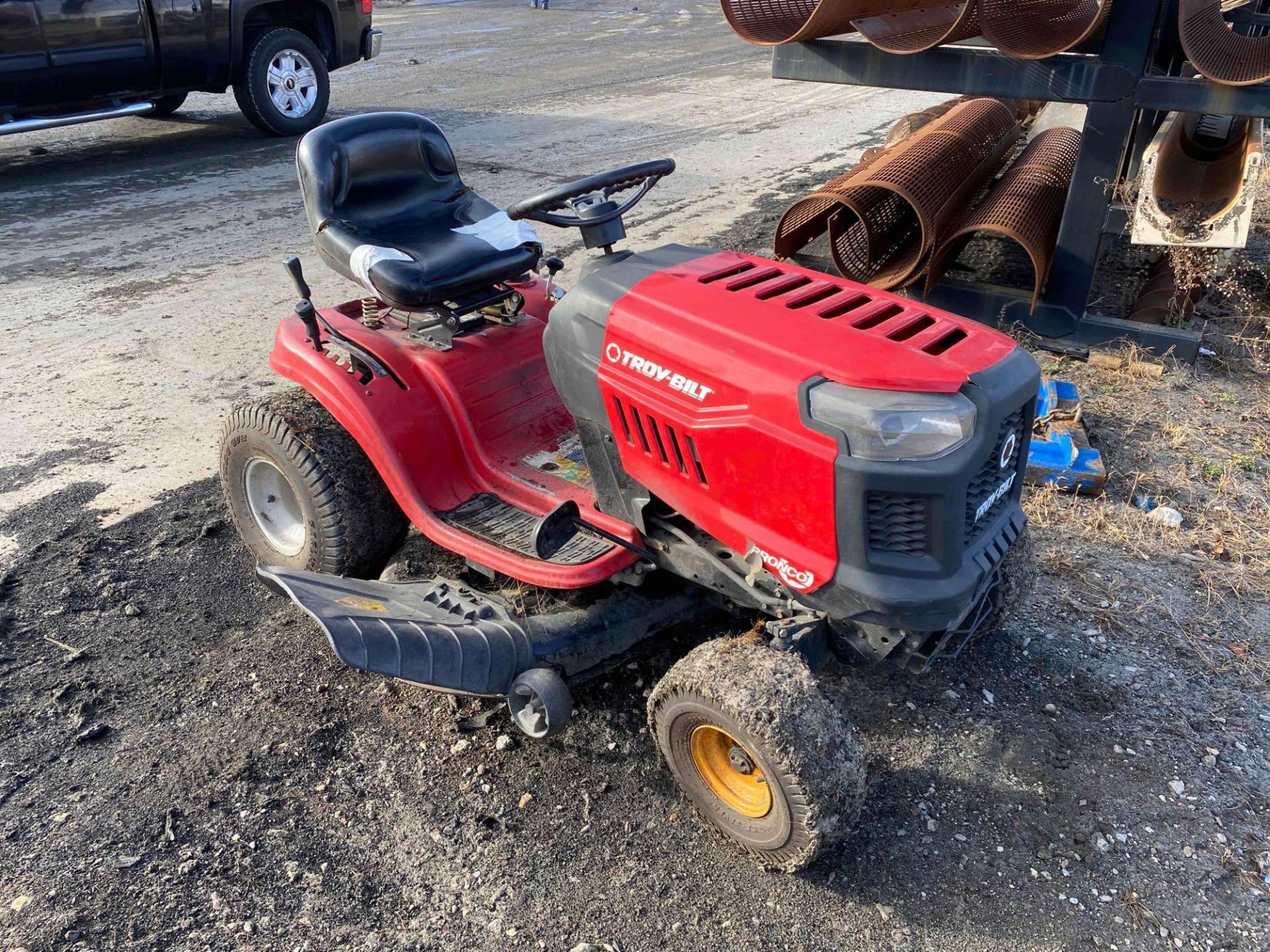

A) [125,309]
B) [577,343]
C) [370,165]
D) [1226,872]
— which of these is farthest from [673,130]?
[1226,872]

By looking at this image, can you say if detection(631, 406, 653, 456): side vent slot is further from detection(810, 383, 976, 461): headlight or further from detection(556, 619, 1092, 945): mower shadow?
detection(556, 619, 1092, 945): mower shadow

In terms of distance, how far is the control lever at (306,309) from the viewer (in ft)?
10.2

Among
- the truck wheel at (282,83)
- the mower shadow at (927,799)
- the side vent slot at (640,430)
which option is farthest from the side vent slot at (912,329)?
the truck wheel at (282,83)

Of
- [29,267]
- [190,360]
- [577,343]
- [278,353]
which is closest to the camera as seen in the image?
[577,343]

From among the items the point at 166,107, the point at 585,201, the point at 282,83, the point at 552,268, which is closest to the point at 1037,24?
the point at 552,268

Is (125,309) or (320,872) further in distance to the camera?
(125,309)

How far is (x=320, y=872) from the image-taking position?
7.81 ft

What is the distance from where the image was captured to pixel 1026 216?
511cm

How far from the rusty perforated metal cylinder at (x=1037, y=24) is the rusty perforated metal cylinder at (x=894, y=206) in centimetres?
86

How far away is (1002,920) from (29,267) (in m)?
6.59

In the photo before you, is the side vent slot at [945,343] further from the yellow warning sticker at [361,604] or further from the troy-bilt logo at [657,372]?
the yellow warning sticker at [361,604]

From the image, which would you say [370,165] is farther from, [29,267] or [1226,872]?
[29,267]

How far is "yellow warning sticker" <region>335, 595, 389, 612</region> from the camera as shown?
2555mm

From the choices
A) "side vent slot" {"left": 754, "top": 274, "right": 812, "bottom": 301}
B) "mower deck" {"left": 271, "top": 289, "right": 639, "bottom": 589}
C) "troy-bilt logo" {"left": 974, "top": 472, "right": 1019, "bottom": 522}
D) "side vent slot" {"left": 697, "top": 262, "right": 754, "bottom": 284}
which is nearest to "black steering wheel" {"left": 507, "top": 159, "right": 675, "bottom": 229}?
"side vent slot" {"left": 697, "top": 262, "right": 754, "bottom": 284}
